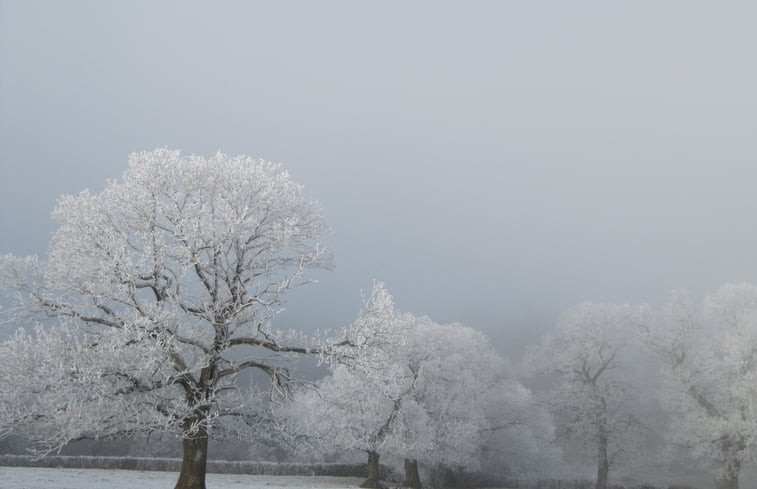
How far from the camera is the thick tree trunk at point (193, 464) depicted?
1958 cm

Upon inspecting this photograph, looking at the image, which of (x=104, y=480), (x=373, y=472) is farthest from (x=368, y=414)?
(x=104, y=480)

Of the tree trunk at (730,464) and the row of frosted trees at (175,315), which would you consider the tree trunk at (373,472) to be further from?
the tree trunk at (730,464)

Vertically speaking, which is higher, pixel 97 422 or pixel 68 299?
pixel 68 299

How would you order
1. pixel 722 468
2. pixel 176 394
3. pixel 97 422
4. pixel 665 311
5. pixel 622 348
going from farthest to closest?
pixel 622 348 → pixel 665 311 → pixel 722 468 → pixel 176 394 → pixel 97 422

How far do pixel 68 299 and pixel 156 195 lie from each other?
14.0 ft

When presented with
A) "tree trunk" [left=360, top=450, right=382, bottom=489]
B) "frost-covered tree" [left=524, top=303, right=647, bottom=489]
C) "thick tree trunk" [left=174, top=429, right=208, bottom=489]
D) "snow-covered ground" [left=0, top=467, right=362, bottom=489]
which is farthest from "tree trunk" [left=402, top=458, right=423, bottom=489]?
"thick tree trunk" [left=174, top=429, right=208, bottom=489]

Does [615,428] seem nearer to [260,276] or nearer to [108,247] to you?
[260,276]

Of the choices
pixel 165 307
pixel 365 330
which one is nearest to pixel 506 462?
pixel 365 330

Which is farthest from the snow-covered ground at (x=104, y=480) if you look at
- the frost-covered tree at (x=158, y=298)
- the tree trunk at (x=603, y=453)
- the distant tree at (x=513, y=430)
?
the tree trunk at (x=603, y=453)

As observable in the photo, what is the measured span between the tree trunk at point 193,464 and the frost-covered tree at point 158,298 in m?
0.04

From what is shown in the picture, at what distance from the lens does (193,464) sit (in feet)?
64.5

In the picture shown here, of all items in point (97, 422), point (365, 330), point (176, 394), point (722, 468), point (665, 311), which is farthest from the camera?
point (665, 311)

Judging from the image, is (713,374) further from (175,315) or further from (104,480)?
(104,480)

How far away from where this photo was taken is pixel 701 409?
39094 millimetres
